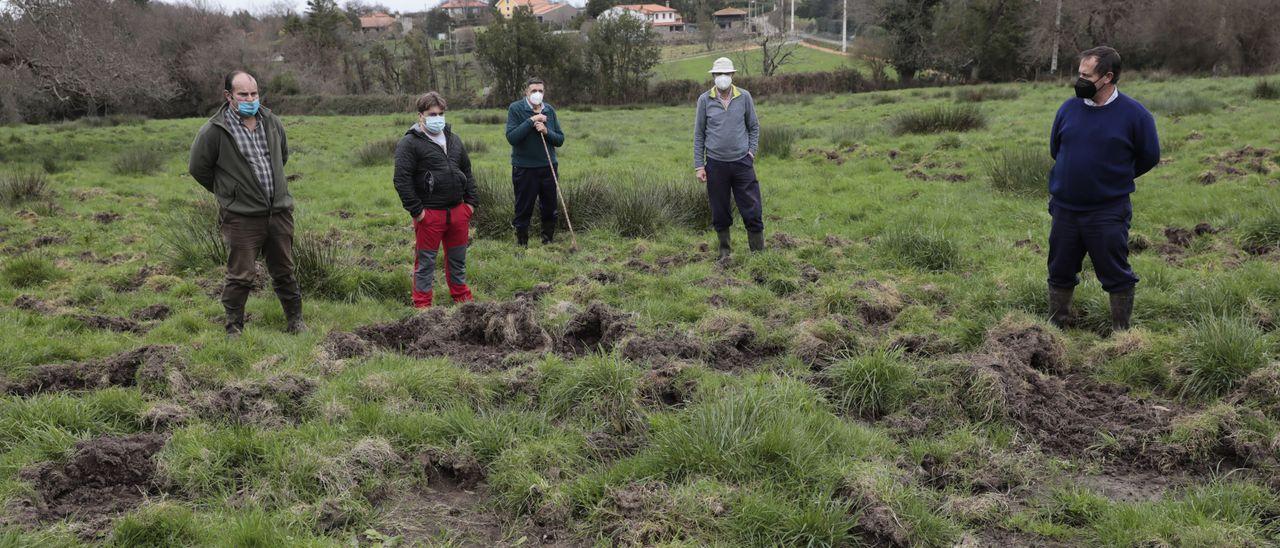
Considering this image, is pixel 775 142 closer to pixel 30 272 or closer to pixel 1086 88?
pixel 1086 88

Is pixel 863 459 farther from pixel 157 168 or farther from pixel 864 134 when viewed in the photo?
pixel 157 168

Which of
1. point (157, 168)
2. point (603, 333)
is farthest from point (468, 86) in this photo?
point (603, 333)

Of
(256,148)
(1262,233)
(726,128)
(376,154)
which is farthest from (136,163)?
(1262,233)

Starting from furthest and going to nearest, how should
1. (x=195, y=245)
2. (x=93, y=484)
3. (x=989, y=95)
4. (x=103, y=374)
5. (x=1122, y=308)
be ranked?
1. (x=989, y=95)
2. (x=195, y=245)
3. (x=1122, y=308)
4. (x=103, y=374)
5. (x=93, y=484)

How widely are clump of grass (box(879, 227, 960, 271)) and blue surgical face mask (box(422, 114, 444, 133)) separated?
4.52 m

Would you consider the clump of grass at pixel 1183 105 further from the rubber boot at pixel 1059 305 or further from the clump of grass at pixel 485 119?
the clump of grass at pixel 485 119

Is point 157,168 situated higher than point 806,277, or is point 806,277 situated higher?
point 157,168

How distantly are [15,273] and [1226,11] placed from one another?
4045cm

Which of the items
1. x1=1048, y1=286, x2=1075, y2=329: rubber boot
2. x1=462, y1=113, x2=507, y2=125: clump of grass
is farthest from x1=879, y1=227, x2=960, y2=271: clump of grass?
x1=462, y1=113, x2=507, y2=125: clump of grass

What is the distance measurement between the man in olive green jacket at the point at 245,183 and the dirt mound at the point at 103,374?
83 cm

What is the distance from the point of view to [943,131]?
620 inches

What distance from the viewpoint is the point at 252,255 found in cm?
589

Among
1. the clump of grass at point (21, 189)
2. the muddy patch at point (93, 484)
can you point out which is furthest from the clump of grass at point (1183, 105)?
the clump of grass at point (21, 189)

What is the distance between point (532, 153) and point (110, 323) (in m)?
4.28
